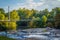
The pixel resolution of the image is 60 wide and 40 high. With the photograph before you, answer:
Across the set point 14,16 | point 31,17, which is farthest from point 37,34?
point 14,16

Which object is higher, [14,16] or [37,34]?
[14,16]

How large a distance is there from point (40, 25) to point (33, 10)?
0.26 metres

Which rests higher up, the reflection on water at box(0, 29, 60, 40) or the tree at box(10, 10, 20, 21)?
the tree at box(10, 10, 20, 21)

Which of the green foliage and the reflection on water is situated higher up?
the green foliage

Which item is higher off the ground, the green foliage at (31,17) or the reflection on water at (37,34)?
the green foliage at (31,17)

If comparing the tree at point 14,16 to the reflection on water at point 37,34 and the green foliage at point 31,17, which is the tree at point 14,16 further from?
the reflection on water at point 37,34

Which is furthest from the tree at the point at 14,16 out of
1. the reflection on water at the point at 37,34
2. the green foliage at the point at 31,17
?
the reflection on water at the point at 37,34

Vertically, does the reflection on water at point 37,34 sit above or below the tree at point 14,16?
below

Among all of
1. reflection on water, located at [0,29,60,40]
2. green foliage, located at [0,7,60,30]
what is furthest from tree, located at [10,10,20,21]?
reflection on water, located at [0,29,60,40]

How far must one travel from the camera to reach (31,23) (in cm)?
218

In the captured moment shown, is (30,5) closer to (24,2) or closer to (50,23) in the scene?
(24,2)

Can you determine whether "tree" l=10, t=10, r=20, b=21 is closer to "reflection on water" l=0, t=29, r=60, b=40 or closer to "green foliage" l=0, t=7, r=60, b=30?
"green foliage" l=0, t=7, r=60, b=30

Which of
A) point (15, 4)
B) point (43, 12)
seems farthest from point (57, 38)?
point (15, 4)

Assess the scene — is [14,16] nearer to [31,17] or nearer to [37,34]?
[31,17]
